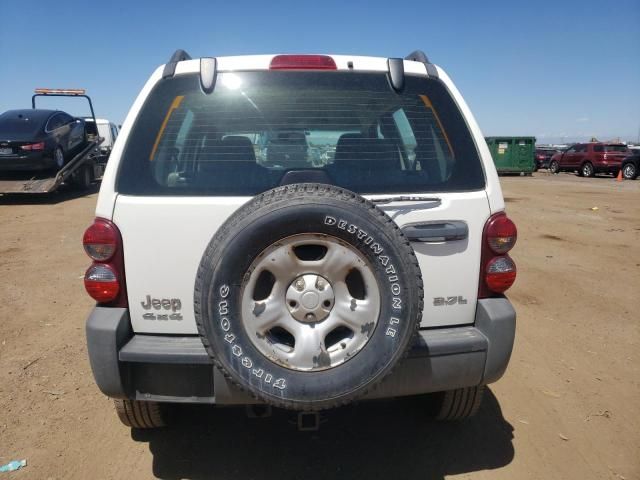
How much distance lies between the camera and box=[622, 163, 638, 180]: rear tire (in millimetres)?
22938

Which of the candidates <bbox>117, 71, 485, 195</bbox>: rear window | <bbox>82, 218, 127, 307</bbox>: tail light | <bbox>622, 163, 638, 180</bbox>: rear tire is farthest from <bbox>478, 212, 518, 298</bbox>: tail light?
<bbox>622, 163, 638, 180</bbox>: rear tire

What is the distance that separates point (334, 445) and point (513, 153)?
1048 inches

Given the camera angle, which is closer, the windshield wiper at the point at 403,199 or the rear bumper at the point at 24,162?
the windshield wiper at the point at 403,199

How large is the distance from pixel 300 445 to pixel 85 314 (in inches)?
115

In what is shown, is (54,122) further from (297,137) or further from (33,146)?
(297,137)

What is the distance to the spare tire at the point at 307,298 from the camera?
1923 mm

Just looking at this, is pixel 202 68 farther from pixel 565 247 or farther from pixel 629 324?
pixel 565 247

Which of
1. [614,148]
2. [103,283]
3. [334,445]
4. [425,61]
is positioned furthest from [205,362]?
[614,148]

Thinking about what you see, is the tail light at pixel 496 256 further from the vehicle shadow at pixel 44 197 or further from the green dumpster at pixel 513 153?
the green dumpster at pixel 513 153

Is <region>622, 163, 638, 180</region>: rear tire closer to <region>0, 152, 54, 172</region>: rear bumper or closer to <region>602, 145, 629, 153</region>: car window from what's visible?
<region>602, 145, 629, 153</region>: car window

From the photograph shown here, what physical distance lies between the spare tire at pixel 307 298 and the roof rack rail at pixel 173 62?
0.90 metres

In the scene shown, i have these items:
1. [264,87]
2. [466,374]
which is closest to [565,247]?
[466,374]

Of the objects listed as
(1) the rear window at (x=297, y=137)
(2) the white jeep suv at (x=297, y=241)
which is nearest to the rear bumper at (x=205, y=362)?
(2) the white jeep suv at (x=297, y=241)

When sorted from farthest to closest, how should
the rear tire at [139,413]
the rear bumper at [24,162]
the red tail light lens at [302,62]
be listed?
the rear bumper at [24,162]
the rear tire at [139,413]
the red tail light lens at [302,62]
